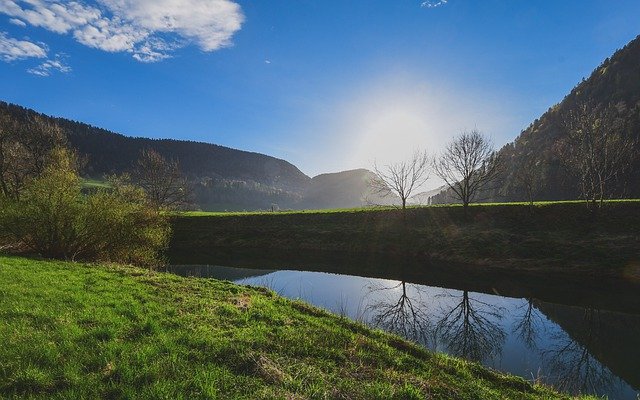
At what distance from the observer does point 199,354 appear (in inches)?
363

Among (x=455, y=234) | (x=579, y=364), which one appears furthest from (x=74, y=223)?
(x=455, y=234)

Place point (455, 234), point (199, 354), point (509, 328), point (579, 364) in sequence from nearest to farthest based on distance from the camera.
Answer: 1. point (199, 354)
2. point (579, 364)
3. point (509, 328)
4. point (455, 234)

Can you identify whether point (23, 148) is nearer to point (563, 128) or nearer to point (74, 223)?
point (74, 223)

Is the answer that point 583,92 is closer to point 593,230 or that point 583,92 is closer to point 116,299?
point 593,230

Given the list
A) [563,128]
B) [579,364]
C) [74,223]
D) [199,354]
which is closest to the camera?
[199,354]

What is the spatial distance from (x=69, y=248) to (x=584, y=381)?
101 ft

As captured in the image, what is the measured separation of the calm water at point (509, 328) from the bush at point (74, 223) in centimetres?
1200

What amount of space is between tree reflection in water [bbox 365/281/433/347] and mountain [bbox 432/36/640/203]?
80818 millimetres

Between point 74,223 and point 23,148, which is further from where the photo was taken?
point 23,148

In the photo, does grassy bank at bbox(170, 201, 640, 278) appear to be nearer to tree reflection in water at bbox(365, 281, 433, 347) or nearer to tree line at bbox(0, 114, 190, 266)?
tree line at bbox(0, 114, 190, 266)

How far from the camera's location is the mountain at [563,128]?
105625 millimetres

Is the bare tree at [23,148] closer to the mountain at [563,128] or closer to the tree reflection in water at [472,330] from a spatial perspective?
the tree reflection in water at [472,330]

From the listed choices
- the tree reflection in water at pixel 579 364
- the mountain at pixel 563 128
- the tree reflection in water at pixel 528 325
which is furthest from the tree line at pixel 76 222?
the mountain at pixel 563 128

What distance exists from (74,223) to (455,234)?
38094mm
